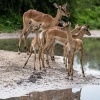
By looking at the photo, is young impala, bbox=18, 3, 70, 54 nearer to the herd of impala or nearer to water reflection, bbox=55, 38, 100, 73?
the herd of impala

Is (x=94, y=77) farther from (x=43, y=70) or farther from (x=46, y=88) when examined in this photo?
(x=46, y=88)

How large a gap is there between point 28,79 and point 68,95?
1442 millimetres

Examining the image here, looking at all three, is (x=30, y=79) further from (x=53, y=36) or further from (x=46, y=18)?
(x=46, y=18)

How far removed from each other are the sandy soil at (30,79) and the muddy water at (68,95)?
247mm

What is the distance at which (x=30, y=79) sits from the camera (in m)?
9.70

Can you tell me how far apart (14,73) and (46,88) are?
1502 millimetres

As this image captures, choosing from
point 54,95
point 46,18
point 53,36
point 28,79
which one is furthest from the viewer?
point 46,18

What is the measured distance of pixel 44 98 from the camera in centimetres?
827

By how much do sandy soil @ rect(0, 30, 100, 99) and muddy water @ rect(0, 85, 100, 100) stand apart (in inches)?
9.7

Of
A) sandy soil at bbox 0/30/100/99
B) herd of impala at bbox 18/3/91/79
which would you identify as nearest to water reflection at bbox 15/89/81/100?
sandy soil at bbox 0/30/100/99

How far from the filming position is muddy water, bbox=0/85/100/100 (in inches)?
327

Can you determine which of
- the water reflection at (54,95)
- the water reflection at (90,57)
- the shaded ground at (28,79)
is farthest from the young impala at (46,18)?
the water reflection at (54,95)

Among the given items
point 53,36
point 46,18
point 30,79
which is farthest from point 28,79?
point 46,18

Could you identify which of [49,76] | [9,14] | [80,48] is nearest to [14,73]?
[49,76]
